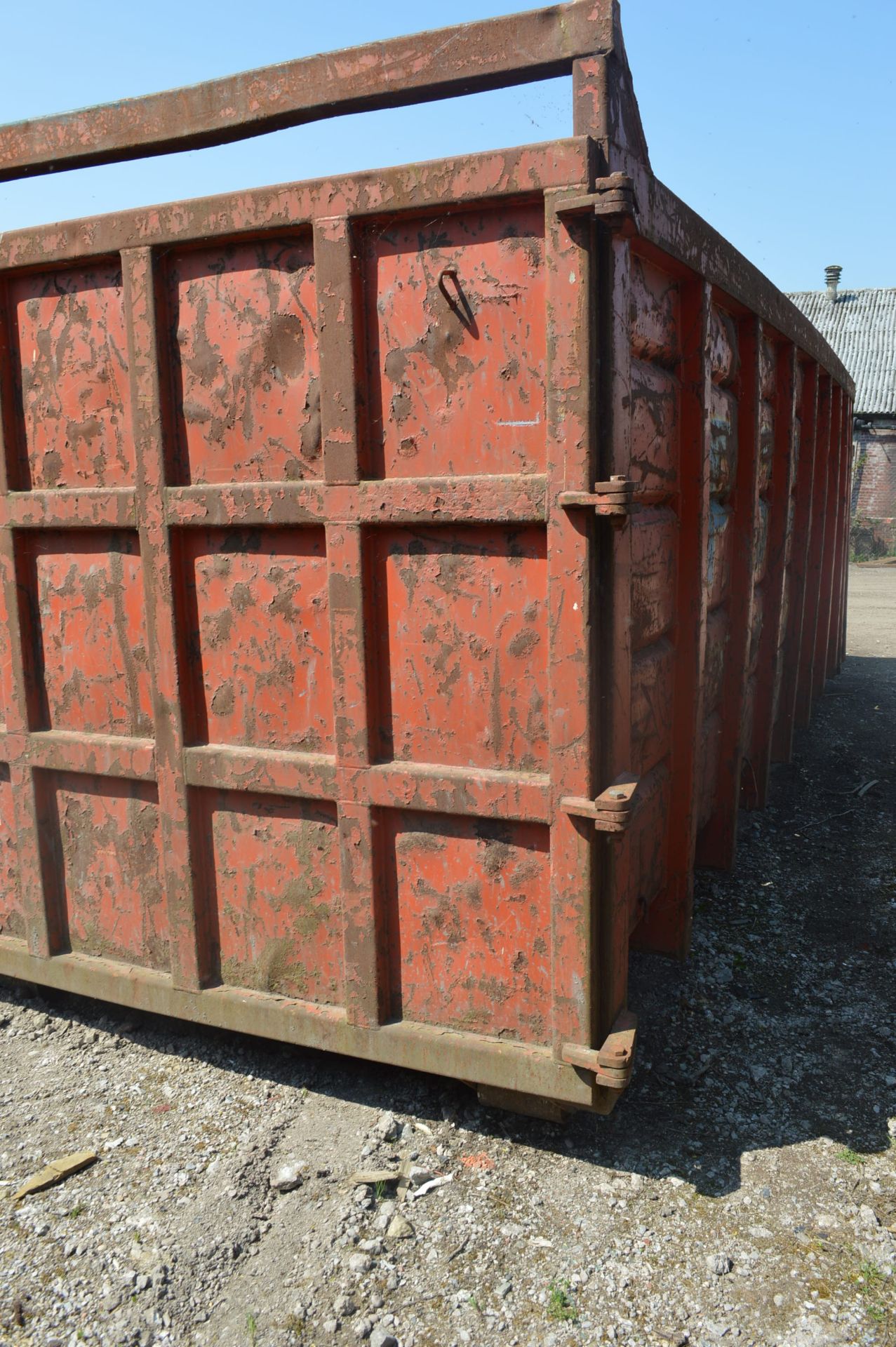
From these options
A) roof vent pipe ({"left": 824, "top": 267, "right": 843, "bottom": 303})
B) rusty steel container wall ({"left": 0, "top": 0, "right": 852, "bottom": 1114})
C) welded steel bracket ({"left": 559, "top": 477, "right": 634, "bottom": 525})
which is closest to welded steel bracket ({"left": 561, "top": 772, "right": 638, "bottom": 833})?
rusty steel container wall ({"left": 0, "top": 0, "right": 852, "bottom": 1114})

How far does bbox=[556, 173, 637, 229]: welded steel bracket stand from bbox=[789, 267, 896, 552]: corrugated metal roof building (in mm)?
23211

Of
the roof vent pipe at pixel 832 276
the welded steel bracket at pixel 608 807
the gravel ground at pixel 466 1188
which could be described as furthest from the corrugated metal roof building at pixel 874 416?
the welded steel bracket at pixel 608 807

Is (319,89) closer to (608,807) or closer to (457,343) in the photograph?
(457,343)

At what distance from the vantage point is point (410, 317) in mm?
2295

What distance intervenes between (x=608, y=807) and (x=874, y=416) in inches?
980

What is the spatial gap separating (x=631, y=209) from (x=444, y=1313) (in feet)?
7.72

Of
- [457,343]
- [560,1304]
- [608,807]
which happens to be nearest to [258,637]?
[457,343]

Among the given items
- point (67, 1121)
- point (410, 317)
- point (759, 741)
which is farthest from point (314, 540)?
point (759, 741)

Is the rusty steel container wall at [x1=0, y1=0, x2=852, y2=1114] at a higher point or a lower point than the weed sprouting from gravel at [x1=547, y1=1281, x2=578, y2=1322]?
higher

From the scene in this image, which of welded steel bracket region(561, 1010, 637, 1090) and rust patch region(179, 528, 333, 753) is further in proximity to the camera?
rust patch region(179, 528, 333, 753)

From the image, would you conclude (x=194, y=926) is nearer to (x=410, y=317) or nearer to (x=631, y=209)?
(x=410, y=317)

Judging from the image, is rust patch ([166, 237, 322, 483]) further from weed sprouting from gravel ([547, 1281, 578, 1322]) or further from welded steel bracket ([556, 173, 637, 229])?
weed sprouting from gravel ([547, 1281, 578, 1322])

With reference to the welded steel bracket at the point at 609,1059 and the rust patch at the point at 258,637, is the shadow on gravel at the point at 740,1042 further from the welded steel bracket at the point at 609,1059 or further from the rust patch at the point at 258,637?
the rust patch at the point at 258,637

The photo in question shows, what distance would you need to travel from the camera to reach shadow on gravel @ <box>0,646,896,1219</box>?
2533 millimetres
